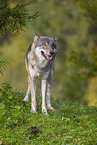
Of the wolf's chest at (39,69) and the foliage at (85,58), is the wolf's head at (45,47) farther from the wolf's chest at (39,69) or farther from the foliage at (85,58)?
the foliage at (85,58)

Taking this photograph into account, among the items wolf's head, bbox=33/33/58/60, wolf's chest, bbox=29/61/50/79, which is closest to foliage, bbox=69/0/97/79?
wolf's head, bbox=33/33/58/60

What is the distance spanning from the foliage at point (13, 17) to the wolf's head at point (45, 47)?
99cm

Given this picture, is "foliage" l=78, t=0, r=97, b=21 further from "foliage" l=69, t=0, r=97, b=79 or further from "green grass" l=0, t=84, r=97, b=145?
"green grass" l=0, t=84, r=97, b=145

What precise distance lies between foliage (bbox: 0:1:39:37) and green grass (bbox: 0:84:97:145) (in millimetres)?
1885

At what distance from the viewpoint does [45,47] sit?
24.7 ft

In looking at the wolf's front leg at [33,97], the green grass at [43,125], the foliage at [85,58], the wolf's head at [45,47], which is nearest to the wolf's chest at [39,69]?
the wolf's front leg at [33,97]

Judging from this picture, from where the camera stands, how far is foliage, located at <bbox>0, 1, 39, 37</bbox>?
26.9 ft

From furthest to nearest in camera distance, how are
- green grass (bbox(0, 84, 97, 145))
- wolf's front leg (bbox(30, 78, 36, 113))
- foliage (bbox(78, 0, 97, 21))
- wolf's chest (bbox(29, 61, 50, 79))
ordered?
foliage (bbox(78, 0, 97, 21)) < wolf's front leg (bbox(30, 78, 36, 113)) < wolf's chest (bbox(29, 61, 50, 79)) < green grass (bbox(0, 84, 97, 145))

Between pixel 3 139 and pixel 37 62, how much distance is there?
93.1 inches

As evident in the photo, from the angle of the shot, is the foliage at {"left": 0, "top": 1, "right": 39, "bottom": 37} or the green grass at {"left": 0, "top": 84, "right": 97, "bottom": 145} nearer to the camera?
the green grass at {"left": 0, "top": 84, "right": 97, "bottom": 145}

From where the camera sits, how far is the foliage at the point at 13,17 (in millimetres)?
8195

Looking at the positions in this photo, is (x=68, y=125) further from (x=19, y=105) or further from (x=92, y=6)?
(x=92, y=6)

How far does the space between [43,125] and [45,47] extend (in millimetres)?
2115

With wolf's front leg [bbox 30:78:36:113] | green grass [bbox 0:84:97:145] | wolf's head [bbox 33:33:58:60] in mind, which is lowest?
green grass [bbox 0:84:97:145]
